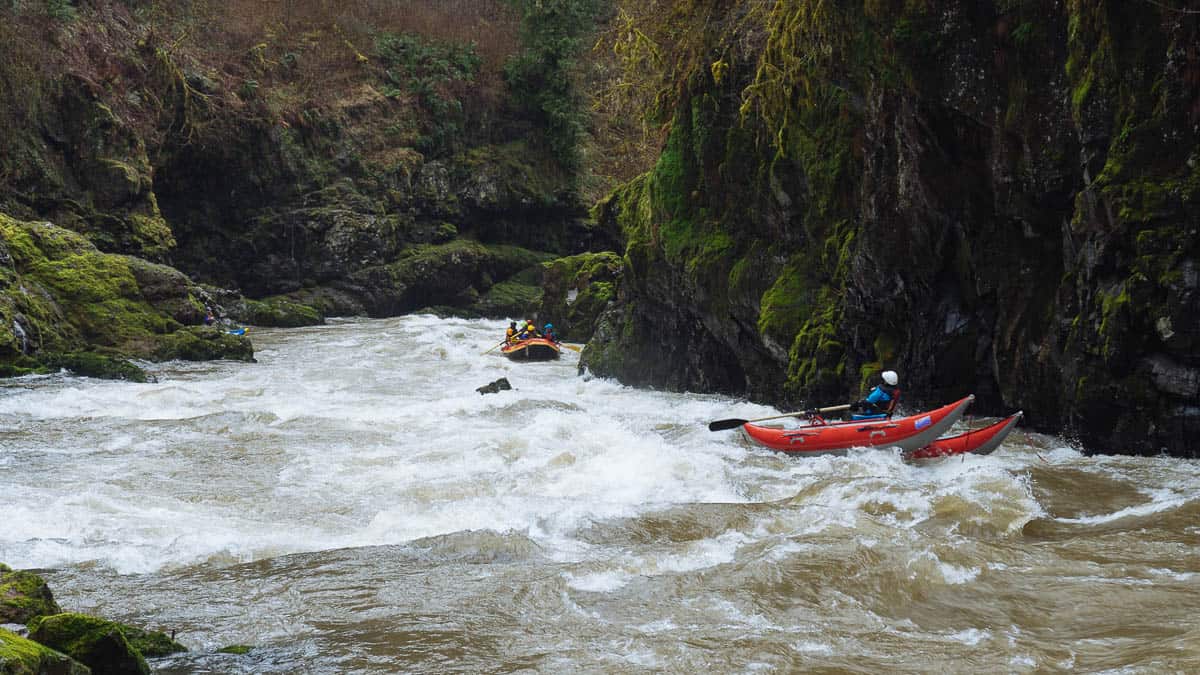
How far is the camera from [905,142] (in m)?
11.3

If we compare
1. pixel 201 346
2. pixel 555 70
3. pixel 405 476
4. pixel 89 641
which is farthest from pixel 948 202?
pixel 555 70

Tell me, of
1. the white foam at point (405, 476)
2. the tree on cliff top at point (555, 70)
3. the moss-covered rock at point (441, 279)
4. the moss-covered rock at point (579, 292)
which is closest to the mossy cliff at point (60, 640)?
the white foam at point (405, 476)

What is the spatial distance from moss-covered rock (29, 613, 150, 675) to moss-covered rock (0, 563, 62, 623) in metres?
0.33

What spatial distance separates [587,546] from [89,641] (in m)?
3.91

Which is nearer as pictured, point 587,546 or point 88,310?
point 587,546

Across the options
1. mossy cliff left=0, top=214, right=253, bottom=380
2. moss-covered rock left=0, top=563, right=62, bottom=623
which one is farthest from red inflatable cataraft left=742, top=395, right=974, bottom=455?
mossy cliff left=0, top=214, right=253, bottom=380

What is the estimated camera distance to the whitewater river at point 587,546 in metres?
5.41

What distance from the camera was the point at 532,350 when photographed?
22.6m

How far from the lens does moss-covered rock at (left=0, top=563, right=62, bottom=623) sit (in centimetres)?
468

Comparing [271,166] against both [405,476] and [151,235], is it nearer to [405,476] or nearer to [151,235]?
[151,235]

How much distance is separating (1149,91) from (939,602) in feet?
19.1

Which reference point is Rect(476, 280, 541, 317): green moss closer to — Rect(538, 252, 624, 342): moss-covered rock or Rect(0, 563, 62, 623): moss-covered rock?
Rect(538, 252, 624, 342): moss-covered rock

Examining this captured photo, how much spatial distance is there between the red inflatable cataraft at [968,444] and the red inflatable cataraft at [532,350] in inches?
525

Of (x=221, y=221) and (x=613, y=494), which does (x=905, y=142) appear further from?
(x=221, y=221)
